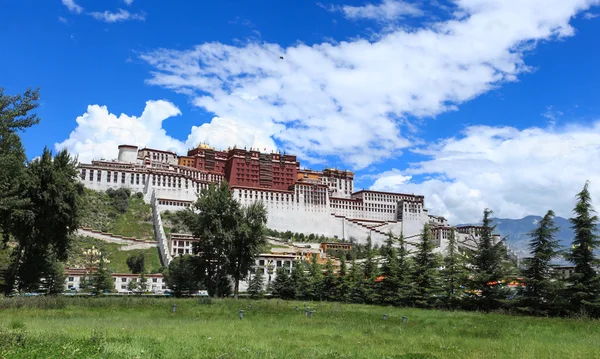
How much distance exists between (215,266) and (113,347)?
3322 centimetres

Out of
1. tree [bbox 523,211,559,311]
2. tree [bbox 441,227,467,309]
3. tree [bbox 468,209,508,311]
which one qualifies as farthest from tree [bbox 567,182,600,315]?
tree [bbox 441,227,467,309]

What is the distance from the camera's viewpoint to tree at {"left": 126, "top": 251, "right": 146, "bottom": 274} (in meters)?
69.6

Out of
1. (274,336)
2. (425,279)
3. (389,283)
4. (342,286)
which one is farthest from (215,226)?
(274,336)

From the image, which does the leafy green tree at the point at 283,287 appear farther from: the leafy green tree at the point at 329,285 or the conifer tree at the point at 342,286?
the conifer tree at the point at 342,286

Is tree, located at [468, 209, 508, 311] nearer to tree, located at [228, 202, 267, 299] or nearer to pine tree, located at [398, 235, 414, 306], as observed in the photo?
pine tree, located at [398, 235, 414, 306]

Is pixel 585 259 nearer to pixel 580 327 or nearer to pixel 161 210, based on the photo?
pixel 580 327

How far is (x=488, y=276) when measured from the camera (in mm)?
28141

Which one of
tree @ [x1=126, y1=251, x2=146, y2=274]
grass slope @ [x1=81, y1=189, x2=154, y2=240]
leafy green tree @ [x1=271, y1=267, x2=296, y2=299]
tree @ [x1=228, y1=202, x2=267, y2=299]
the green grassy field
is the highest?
grass slope @ [x1=81, y1=189, x2=154, y2=240]

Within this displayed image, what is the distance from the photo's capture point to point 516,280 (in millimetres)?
27141

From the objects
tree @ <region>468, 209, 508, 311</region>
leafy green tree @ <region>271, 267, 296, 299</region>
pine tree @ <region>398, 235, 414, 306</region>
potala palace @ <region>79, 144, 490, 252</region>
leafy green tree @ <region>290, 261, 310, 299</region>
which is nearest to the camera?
tree @ <region>468, 209, 508, 311</region>

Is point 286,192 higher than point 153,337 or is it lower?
higher

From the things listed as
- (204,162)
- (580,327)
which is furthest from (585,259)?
(204,162)

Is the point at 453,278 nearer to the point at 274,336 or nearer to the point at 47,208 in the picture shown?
the point at 274,336

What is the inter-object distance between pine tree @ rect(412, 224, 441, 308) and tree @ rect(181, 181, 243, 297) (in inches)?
594
